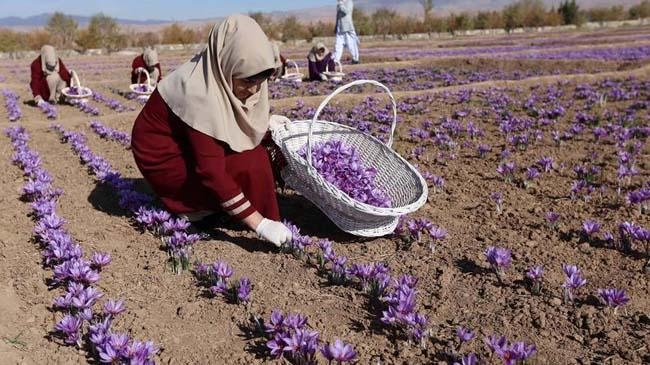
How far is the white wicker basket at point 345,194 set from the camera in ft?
12.7

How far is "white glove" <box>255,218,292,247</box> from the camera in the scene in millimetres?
4035

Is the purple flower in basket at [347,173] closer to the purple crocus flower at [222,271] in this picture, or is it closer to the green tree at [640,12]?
the purple crocus flower at [222,271]

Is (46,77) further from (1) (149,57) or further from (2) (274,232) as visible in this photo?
(2) (274,232)

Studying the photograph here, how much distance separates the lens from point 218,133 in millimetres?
4016

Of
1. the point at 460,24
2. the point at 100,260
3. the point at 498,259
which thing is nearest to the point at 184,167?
the point at 100,260

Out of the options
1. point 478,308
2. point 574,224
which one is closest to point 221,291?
point 478,308

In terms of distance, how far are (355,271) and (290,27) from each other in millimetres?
47092

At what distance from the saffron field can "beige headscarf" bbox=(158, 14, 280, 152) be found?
900mm

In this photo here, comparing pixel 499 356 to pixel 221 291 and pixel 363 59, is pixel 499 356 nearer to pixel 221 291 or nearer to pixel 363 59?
pixel 221 291

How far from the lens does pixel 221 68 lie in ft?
13.3

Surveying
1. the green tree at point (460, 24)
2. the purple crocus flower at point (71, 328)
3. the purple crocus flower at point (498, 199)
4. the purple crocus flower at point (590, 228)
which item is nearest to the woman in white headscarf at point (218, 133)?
the purple crocus flower at point (71, 328)

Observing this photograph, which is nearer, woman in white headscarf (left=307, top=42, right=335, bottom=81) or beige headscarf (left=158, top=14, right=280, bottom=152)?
beige headscarf (left=158, top=14, right=280, bottom=152)

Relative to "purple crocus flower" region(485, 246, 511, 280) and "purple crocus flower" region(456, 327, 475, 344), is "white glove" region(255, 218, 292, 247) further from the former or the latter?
"purple crocus flower" region(456, 327, 475, 344)

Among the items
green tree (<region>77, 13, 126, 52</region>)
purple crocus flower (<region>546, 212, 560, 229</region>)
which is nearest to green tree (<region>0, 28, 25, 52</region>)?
green tree (<region>77, 13, 126, 52</region>)
